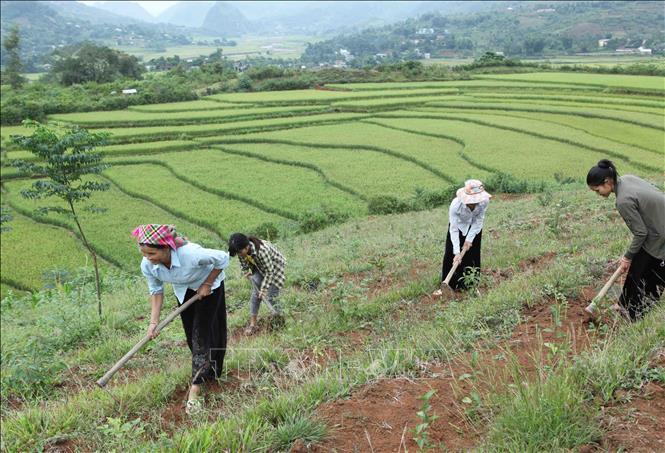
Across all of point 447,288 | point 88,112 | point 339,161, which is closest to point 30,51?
point 88,112

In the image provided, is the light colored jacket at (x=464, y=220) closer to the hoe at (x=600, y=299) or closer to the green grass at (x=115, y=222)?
the hoe at (x=600, y=299)

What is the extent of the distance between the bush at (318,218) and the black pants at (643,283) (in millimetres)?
10239

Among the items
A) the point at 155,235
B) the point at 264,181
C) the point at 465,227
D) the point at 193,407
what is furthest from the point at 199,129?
the point at 193,407

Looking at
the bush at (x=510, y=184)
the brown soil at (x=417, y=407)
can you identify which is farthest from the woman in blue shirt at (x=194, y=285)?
the bush at (x=510, y=184)

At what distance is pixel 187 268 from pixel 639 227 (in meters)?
3.54

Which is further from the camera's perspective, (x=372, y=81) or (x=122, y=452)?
(x=372, y=81)

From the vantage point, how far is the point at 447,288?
6258 mm

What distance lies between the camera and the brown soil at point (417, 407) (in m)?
2.94

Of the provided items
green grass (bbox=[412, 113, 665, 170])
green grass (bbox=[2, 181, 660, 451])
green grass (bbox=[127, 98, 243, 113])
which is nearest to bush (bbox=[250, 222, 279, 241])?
green grass (bbox=[2, 181, 660, 451])

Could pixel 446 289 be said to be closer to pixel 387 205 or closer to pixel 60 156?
pixel 60 156

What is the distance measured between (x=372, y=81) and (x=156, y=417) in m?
41.3

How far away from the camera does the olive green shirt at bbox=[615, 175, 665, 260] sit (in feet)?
13.1

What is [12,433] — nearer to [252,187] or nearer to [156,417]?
[156,417]

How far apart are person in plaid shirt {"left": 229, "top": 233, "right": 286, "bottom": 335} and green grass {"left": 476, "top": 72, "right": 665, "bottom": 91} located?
22272 mm
